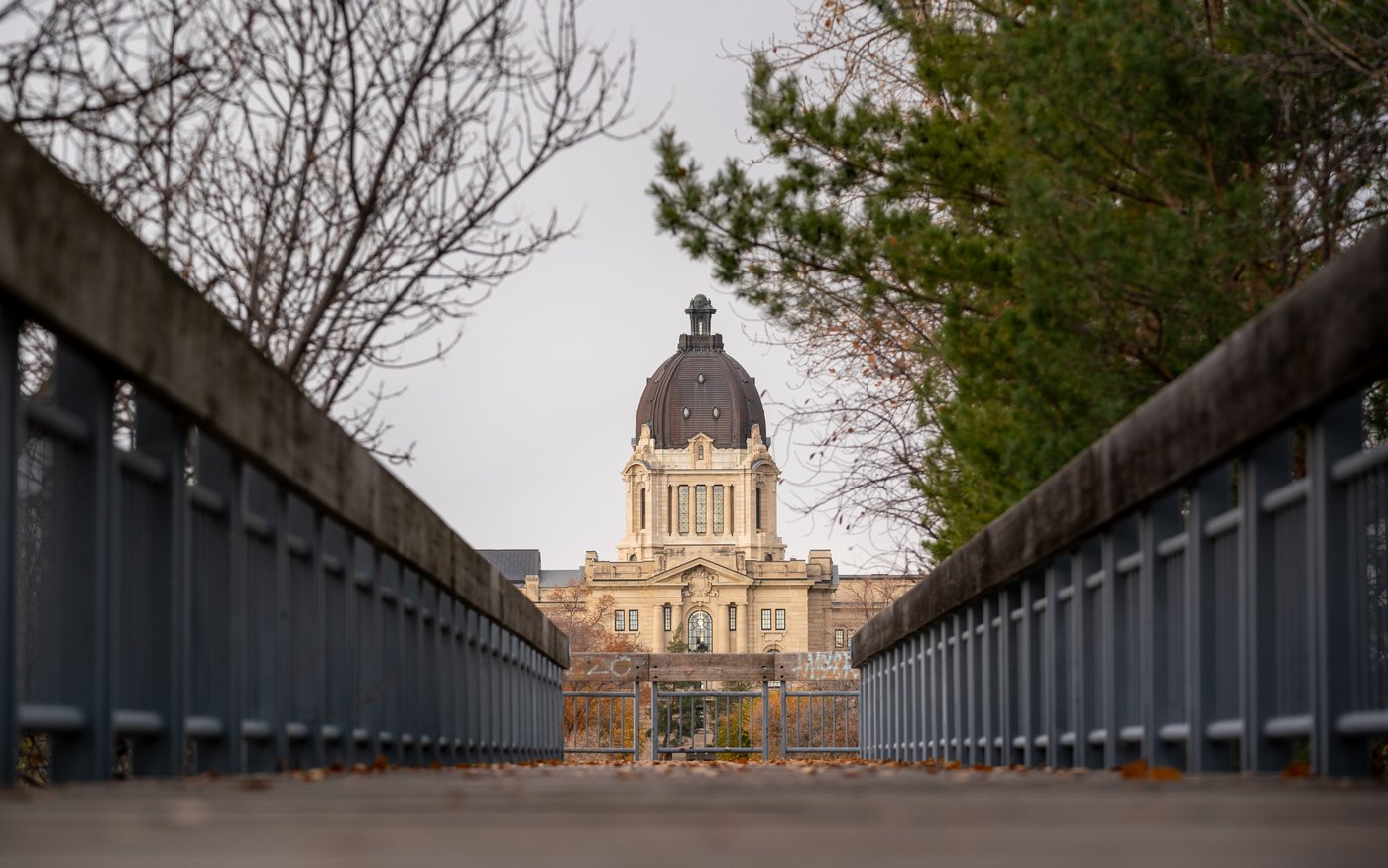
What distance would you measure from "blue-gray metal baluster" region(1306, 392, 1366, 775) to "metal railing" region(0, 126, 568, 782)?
3.22 metres

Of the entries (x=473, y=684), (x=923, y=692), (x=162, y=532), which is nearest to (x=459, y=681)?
(x=473, y=684)

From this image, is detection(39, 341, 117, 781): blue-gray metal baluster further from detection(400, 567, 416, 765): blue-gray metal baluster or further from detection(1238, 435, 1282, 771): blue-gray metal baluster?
detection(400, 567, 416, 765): blue-gray metal baluster

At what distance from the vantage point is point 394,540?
972cm

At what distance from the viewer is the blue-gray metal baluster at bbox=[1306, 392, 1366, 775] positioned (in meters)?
5.45

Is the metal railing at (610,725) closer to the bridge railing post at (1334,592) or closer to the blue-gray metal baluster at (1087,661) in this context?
the blue-gray metal baluster at (1087,661)

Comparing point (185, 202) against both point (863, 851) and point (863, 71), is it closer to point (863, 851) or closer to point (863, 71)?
point (863, 851)

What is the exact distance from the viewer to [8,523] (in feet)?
15.6

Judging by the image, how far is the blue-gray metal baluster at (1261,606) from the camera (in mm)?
6066

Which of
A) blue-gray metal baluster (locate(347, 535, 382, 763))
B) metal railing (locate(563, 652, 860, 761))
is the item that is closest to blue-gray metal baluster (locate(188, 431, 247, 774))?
blue-gray metal baluster (locate(347, 535, 382, 763))

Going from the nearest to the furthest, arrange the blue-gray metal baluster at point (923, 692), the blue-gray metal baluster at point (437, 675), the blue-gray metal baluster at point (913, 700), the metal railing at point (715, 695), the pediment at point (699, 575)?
the blue-gray metal baluster at point (437, 675) < the blue-gray metal baluster at point (923, 692) < the blue-gray metal baluster at point (913, 700) < the metal railing at point (715, 695) < the pediment at point (699, 575)

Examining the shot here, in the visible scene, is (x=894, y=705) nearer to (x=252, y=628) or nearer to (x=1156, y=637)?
(x=1156, y=637)

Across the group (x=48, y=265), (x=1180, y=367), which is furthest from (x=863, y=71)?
(x=48, y=265)

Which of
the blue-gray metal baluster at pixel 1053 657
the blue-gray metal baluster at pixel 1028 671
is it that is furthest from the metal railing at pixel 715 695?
the blue-gray metal baluster at pixel 1053 657

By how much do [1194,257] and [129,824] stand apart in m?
9.58
